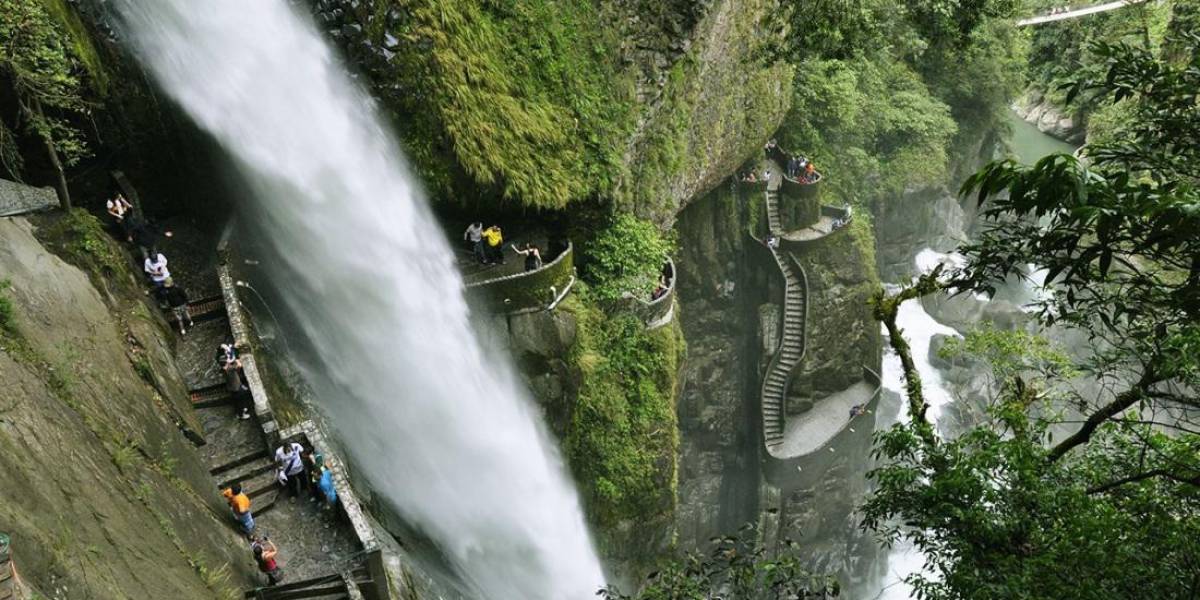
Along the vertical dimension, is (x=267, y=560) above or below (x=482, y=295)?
below

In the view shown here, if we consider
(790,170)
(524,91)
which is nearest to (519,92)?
(524,91)

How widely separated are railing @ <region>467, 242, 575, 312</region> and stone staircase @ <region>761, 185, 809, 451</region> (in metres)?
11.7

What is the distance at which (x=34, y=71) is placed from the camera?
10.3m

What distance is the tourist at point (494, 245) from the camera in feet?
50.0

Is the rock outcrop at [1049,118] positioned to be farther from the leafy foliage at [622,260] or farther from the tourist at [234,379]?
the tourist at [234,379]

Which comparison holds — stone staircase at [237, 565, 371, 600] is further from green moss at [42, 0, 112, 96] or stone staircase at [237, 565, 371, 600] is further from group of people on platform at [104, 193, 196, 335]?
green moss at [42, 0, 112, 96]

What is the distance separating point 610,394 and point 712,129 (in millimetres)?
8328

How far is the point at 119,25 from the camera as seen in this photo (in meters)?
12.6

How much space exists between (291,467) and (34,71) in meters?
6.50

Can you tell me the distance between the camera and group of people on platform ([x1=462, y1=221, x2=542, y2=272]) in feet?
50.0

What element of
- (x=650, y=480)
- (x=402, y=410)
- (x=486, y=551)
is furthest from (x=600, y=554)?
(x=402, y=410)

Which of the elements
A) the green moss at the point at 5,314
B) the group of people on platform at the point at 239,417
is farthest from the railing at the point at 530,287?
the green moss at the point at 5,314

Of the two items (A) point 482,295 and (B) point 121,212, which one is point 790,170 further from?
(B) point 121,212

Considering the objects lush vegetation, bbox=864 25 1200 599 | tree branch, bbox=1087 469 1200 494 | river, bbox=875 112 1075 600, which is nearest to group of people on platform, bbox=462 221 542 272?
lush vegetation, bbox=864 25 1200 599
